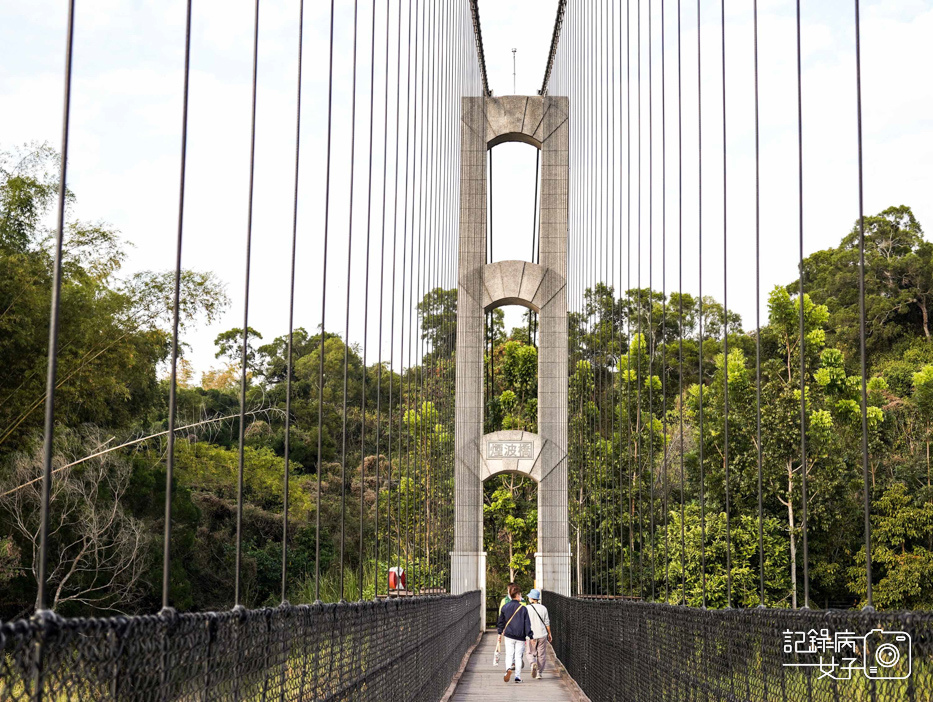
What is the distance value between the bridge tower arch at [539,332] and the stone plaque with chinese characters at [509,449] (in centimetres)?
2

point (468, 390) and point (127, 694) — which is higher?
point (468, 390)

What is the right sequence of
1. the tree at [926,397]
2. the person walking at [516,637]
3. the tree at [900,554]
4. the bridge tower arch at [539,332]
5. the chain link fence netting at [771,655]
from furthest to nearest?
1. the tree at [926,397]
2. the bridge tower arch at [539,332]
3. the tree at [900,554]
4. the person walking at [516,637]
5. the chain link fence netting at [771,655]

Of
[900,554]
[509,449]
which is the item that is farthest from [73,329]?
[900,554]

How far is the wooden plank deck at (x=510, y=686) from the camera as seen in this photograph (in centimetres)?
961

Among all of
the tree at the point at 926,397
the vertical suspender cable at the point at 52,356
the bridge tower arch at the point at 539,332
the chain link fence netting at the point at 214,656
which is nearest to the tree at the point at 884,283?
the tree at the point at 926,397

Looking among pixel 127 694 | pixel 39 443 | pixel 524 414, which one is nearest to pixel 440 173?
pixel 39 443

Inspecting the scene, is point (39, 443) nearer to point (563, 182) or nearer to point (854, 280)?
point (563, 182)

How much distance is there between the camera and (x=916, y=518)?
814 inches

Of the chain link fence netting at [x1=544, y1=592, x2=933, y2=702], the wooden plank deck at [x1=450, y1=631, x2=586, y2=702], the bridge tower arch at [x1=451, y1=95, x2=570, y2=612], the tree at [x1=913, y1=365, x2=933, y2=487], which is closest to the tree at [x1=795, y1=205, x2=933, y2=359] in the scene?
the tree at [x1=913, y1=365, x2=933, y2=487]

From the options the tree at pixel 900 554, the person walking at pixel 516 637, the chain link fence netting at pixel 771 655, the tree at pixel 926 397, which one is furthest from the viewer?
the tree at pixel 926 397

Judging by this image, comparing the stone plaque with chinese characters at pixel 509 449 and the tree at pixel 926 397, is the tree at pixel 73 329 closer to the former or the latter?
the stone plaque with chinese characters at pixel 509 449

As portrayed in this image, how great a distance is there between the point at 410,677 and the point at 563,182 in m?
16.8

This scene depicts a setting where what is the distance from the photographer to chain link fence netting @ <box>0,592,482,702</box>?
177cm

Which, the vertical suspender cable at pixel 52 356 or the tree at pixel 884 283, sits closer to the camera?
the vertical suspender cable at pixel 52 356
